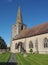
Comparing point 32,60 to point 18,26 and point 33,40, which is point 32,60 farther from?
point 18,26

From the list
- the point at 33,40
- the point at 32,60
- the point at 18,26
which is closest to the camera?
the point at 32,60

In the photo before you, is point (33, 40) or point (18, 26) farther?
point (18, 26)

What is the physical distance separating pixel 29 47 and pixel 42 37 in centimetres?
819

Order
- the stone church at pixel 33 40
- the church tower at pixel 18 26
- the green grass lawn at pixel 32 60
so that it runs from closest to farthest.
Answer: the green grass lawn at pixel 32 60 → the stone church at pixel 33 40 → the church tower at pixel 18 26

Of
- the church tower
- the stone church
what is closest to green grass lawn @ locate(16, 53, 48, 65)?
the stone church

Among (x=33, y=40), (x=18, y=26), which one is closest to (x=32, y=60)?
(x=33, y=40)

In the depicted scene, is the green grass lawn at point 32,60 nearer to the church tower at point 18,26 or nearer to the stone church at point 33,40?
the stone church at point 33,40

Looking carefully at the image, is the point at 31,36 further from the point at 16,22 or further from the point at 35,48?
the point at 16,22

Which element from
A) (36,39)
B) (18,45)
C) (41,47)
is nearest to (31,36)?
(36,39)

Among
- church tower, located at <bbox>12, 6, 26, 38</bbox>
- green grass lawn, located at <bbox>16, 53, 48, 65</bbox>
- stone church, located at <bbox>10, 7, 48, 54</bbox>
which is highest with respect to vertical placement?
church tower, located at <bbox>12, 6, 26, 38</bbox>

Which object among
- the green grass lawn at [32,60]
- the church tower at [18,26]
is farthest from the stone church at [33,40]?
the green grass lawn at [32,60]

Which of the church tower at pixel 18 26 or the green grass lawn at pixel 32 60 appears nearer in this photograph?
the green grass lawn at pixel 32 60

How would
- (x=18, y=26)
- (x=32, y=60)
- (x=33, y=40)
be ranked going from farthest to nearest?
(x=18, y=26) < (x=33, y=40) < (x=32, y=60)

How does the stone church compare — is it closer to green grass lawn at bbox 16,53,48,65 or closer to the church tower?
the church tower
